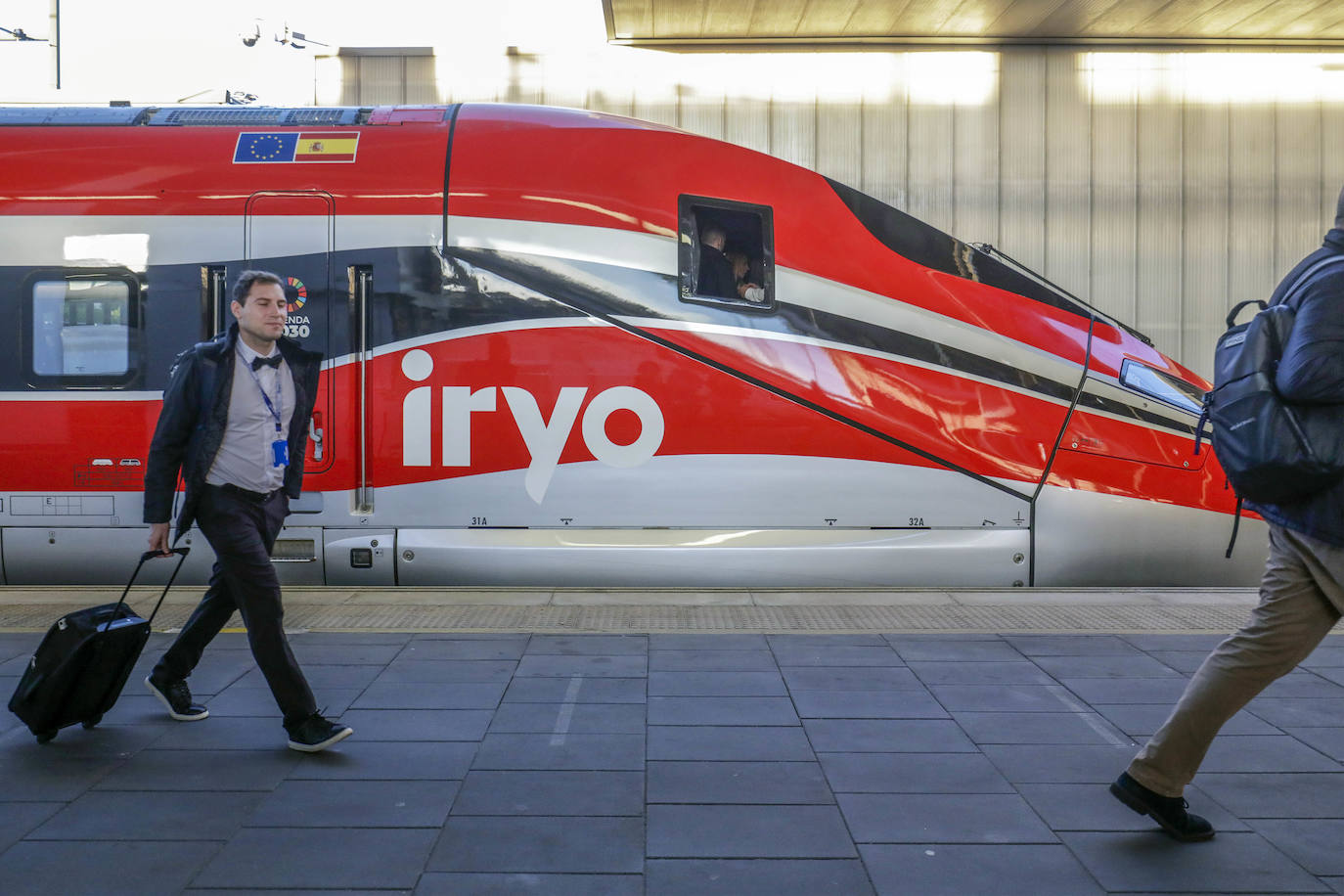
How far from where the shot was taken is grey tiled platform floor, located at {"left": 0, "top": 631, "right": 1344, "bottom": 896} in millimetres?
2939

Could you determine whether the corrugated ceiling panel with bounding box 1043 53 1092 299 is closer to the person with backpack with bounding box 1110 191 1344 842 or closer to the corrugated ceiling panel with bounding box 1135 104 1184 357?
the corrugated ceiling panel with bounding box 1135 104 1184 357

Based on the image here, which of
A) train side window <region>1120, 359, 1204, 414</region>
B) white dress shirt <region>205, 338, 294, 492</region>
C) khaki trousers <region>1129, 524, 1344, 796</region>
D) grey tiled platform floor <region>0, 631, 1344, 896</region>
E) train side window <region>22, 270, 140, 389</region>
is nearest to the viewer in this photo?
grey tiled platform floor <region>0, 631, 1344, 896</region>

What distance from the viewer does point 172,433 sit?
3.94 meters

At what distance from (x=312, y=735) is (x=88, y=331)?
12.5 ft

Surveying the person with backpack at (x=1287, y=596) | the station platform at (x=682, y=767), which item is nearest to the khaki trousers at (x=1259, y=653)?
the person with backpack at (x=1287, y=596)

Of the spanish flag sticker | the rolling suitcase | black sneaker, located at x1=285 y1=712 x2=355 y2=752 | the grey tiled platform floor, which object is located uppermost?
the spanish flag sticker

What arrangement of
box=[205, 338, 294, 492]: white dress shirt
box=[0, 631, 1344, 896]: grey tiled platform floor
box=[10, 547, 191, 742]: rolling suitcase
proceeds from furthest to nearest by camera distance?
box=[205, 338, 294, 492]: white dress shirt < box=[10, 547, 191, 742]: rolling suitcase < box=[0, 631, 1344, 896]: grey tiled platform floor

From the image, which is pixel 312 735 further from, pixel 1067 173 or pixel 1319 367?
pixel 1067 173

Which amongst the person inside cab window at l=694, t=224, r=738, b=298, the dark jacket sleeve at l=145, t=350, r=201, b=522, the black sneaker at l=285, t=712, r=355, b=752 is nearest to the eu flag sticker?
the person inside cab window at l=694, t=224, r=738, b=298

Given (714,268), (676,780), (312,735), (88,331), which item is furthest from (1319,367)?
(88,331)

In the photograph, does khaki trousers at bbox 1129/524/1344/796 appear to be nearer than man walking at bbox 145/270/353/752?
Yes

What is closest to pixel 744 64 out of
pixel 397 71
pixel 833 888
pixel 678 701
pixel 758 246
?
pixel 397 71

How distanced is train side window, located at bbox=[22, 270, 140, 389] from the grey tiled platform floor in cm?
187

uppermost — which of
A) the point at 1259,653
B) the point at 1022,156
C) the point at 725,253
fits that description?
the point at 1022,156
